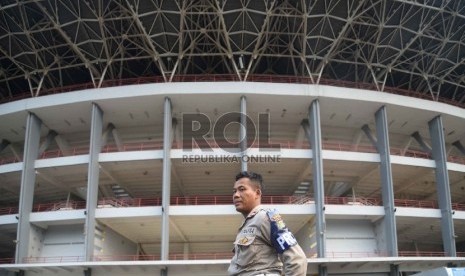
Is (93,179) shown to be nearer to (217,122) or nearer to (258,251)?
(217,122)

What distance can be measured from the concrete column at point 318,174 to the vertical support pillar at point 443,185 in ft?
33.1

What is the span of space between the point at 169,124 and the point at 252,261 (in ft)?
108

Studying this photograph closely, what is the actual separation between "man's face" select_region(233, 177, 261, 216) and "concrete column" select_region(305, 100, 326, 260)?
30566 mm

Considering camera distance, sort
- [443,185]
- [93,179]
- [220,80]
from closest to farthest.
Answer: [93,179]
[443,185]
[220,80]

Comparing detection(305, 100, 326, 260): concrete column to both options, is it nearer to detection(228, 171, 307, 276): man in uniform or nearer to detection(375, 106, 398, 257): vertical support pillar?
detection(375, 106, 398, 257): vertical support pillar

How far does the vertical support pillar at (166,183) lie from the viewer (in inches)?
1339

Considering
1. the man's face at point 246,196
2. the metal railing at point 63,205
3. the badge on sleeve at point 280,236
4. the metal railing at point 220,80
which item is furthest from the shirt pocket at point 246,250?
the metal railing at point 63,205

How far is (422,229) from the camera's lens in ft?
141

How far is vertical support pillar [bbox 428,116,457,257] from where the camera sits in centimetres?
3775

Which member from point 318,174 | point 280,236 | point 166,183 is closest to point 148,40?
point 166,183

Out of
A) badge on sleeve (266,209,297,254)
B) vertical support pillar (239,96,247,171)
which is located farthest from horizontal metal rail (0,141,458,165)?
badge on sleeve (266,209,297,254)

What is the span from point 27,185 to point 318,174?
70.1 feet

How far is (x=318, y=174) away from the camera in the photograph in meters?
36.5

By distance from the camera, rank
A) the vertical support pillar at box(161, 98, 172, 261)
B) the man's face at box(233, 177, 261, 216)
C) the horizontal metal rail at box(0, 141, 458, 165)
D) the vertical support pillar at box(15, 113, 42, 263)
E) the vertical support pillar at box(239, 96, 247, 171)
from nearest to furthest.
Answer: the man's face at box(233, 177, 261, 216), the vertical support pillar at box(161, 98, 172, 261), the vertical support pillar at box(15, 113, 42, 263), the vertical support pillar at box(239, 96, 247, 171), the horizontal metal rail at box(0, 141, 458, 165)
